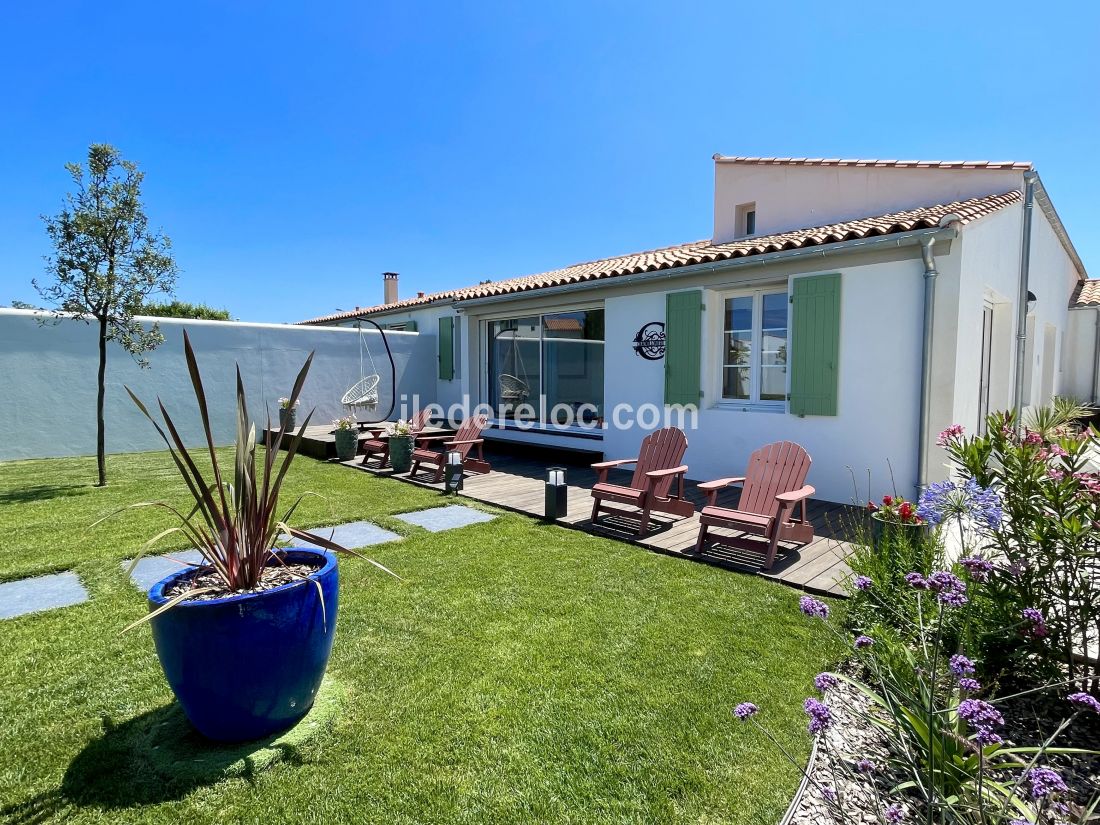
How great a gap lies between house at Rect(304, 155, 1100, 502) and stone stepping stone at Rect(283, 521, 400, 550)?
4.08m

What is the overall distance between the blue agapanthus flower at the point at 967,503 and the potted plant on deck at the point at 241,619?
281 cm

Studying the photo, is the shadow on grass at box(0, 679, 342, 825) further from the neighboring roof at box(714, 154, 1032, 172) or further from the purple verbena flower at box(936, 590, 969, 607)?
the neighboring roof at box(714, 154, 1032, 172)

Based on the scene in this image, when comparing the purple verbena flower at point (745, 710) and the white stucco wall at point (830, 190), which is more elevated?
the white stucco wall at point (830, 190)

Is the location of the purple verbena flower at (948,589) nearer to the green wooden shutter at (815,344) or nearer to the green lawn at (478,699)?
the green lawn at (478,699)

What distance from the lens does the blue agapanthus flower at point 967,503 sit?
2.25 meters

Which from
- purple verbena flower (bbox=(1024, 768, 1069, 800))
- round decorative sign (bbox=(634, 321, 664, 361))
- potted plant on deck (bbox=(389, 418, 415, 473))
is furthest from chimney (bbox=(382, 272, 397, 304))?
purple verbena flower (bbox=(1024, 768, 1069, 800))

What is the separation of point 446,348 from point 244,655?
1074 centimetres

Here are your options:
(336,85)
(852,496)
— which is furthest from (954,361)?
(336,85)

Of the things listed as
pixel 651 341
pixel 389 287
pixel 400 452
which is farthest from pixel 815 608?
pixel 389 287

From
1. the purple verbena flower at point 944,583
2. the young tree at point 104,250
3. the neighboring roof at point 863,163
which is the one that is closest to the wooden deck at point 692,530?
the purple verbena flower at point 944,583

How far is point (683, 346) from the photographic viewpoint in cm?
714

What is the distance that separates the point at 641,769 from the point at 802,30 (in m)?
8.90

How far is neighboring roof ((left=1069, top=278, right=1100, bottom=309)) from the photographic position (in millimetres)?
12656

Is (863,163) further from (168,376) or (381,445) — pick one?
(168,376)
